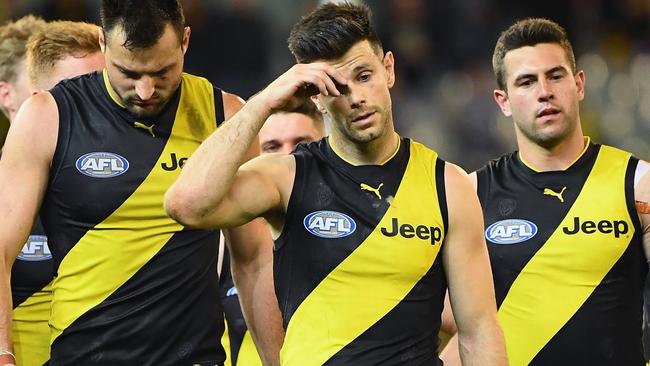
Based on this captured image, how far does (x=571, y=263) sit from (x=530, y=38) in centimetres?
110

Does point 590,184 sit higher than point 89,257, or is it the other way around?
point 590,184

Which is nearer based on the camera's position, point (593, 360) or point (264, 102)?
point (264, 102)

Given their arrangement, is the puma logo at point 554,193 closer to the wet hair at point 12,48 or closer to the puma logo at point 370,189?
the puma logo at point 370,189

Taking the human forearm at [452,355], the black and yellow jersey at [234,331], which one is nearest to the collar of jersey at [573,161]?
the human forearm at [452,355]

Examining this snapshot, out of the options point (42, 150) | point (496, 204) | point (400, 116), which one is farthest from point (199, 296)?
point (400, 116)

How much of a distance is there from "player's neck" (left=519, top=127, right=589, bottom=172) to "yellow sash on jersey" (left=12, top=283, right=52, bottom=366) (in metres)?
2.26

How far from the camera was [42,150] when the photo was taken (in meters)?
4.94

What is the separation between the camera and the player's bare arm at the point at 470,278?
15.7 ft

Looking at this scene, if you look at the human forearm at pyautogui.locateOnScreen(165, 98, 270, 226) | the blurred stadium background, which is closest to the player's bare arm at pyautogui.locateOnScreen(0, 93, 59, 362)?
the human forearm at pyautogui.locateOnScreen(165, 98, 270, 226)

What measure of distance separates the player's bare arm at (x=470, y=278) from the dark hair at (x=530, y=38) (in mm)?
1466

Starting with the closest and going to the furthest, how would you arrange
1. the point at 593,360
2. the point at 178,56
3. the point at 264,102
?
the point at 264,102
the point at 178,56
the point at 593,360

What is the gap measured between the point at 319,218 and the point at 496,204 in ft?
4.49

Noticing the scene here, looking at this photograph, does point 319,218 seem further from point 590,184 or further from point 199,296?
point 590,184

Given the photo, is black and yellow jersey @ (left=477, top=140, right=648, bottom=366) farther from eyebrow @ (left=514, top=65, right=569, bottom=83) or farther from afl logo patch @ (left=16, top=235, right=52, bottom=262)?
afl logo patch @ (left=16, top=235, right=52, bottom=262)
